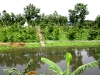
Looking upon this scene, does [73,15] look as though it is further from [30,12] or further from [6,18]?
[6,18]

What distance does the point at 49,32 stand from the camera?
129 feet

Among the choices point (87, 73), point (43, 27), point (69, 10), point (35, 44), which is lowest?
point (87, 73)

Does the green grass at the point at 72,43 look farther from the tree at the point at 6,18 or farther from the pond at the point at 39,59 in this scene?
the tree at the point at 6,18

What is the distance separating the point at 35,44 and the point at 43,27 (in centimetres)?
1033

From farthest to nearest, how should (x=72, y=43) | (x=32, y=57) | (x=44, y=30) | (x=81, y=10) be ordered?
(x=81, y=10)
(x=44, y=30)
(x=72, y=43)
(x=32, y=57)

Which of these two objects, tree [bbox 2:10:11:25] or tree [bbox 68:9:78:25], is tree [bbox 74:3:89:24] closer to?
tree [bbox 68:9:78:25]

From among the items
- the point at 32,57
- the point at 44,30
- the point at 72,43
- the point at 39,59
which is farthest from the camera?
the point at 44,30

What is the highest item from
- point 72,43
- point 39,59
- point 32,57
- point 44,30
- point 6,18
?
point 6,18

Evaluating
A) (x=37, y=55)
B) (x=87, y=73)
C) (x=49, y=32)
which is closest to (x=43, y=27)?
(x=49, y=32)

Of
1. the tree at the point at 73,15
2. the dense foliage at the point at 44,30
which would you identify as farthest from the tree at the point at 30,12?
the tree at the point at 73,15

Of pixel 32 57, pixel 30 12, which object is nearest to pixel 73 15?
pixel 30 12

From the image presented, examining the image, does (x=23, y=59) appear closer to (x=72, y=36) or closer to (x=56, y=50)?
(x=56, y=50)

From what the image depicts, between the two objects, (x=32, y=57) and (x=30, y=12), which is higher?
(x=30, y=12)

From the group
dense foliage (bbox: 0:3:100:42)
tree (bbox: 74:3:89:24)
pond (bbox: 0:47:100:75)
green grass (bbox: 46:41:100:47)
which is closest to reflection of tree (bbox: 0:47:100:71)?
pond (bbox: 0:47:100:75)
